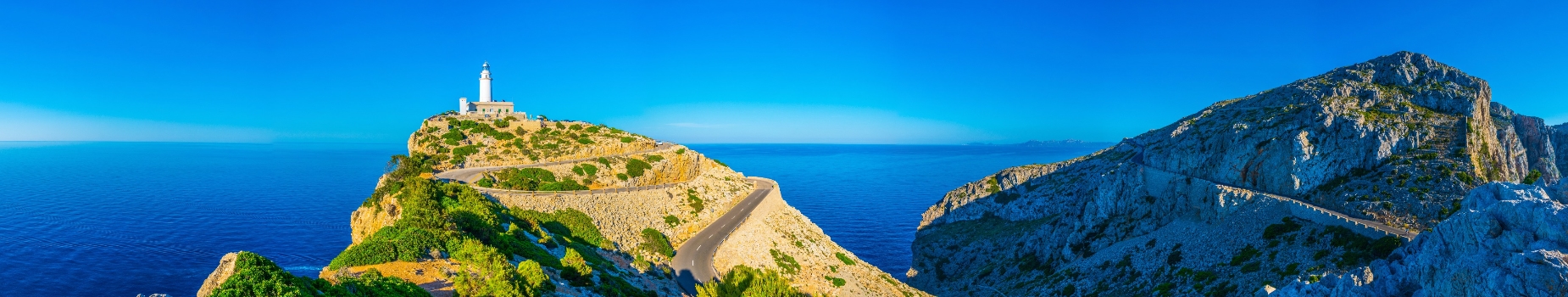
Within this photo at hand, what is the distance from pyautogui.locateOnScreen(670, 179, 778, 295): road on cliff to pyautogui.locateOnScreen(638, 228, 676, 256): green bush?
0.84 metres

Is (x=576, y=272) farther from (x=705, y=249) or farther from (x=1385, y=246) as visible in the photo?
(x=1385, y=246)

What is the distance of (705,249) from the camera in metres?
50.5

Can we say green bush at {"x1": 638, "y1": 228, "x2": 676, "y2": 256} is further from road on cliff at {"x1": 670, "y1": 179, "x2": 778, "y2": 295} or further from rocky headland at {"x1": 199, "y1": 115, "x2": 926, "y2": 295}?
road on cliff at {"x1": 670, "y1": 179, "x2": 778, "y2": 295}

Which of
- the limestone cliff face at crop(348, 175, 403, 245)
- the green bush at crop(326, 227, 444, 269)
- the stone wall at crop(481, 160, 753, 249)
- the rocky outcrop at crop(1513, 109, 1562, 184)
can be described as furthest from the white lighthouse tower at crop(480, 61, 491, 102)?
the rocky outcrop at crop(1513, 109, 1562, 184)

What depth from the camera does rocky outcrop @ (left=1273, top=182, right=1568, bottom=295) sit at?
63.1 ft

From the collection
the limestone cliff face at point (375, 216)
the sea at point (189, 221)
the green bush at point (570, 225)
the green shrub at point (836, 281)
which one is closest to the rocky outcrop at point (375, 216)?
the limestone cliff face at point (375, 216)

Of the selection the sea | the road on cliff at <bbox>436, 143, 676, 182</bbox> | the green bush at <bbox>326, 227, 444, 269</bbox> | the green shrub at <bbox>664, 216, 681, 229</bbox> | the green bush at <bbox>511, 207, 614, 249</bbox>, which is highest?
the road on cliff at <bbox>436, 143, 676, 182</bbox>

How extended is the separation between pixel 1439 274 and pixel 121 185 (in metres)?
187

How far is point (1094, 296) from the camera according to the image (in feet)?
146

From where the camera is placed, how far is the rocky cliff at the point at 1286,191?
121 feet

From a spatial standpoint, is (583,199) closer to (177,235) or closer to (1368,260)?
(1368,260)

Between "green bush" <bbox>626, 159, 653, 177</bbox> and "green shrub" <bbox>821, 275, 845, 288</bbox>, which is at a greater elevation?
"green bush" <bbox>626, 159, 653, 177</bbox>

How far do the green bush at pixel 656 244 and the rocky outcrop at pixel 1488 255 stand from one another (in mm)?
39335

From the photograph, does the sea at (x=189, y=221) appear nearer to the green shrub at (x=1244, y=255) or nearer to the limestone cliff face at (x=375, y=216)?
the limestone cliff face at (x=375, y=216)
